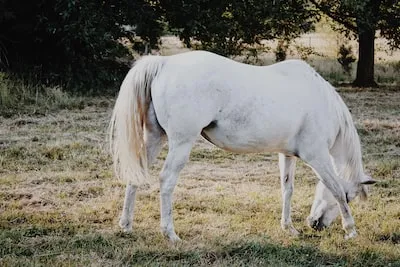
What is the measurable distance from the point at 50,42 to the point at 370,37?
31.1ft

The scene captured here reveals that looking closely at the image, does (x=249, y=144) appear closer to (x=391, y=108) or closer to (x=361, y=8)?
(x=391, y=108)

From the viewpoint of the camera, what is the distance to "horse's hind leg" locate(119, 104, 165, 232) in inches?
179

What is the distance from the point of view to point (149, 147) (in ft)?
15.1

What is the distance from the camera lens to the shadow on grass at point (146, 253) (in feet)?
12.3

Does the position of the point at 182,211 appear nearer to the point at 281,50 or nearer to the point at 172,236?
the point at 172,236

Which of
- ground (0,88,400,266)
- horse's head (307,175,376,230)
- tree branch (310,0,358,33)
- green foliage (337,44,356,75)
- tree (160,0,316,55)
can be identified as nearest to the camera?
ground (0,88,400,266)

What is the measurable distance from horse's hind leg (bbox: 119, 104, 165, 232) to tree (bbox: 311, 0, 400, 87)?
39.7ft

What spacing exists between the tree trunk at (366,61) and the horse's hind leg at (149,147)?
13.5 meters

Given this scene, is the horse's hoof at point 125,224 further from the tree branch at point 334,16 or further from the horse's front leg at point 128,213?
the tree branch at point 334,16

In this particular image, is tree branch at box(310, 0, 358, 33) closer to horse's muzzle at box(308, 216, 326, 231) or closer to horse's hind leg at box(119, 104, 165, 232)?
horse's muzzle at box(308, 216, 326, 231)

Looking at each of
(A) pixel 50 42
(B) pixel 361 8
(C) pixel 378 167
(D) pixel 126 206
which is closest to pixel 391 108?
(B) pixel 361 8

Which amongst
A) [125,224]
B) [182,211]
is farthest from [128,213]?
[182,211]

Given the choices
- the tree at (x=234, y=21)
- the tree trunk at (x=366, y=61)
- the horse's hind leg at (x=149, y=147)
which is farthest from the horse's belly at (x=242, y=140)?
the tree trunk at (x=366, y=61)

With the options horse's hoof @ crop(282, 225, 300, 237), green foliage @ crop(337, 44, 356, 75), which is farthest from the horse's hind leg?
green foliage @ crop(337, 44, 356, 75)
